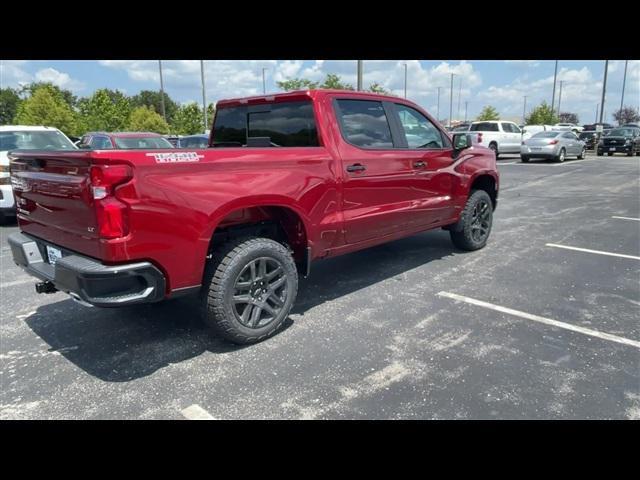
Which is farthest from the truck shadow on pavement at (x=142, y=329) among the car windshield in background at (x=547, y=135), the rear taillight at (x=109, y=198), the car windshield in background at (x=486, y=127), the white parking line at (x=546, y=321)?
the car windshield in background at (x=486, y=127)

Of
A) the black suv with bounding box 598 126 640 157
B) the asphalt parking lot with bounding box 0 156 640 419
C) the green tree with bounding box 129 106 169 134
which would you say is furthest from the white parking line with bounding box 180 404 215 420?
the green tree with bounding box 129 106 169 134

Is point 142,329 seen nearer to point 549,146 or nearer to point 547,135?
point 549,146

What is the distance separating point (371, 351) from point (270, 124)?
2.36 meters

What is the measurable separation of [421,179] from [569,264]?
87.8 inches

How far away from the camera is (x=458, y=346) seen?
3586mm

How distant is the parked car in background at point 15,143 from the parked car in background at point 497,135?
62.0ft

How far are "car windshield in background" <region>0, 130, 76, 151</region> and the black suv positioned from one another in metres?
27.6

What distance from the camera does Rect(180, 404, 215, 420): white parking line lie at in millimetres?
2725

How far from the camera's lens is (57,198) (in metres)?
3.16

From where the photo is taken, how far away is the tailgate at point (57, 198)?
2.87 m

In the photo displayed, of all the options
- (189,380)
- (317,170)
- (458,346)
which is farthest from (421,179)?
(189,380)

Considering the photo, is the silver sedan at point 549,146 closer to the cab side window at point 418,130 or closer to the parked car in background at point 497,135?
the parked car in background at point 497,135

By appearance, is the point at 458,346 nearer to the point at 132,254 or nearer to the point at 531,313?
the point at 531,313

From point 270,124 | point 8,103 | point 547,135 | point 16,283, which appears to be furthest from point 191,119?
point 8,103
